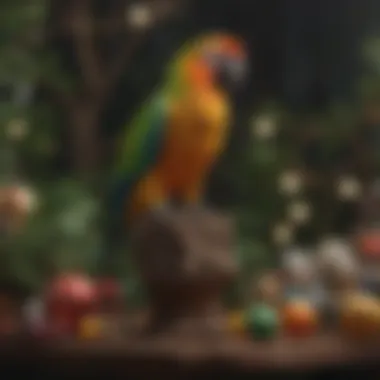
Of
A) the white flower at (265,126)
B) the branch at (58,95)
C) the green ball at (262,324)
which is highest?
the branch at (58,95)

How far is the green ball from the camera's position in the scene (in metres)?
1.20

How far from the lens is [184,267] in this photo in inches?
45.8

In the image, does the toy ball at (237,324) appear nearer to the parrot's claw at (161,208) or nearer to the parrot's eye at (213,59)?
the parrot's claw at (161,208)

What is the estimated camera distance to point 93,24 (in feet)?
5.00

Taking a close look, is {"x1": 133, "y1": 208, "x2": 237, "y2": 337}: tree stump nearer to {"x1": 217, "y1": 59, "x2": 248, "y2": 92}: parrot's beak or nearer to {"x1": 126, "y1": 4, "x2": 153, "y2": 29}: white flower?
{"x1": 217, "y1": 59, "x2": 248, "y2": 92}: parrot's beak

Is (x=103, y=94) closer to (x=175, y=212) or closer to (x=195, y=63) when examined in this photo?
(x=195, y=63)

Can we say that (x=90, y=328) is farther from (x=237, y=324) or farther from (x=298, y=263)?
(x=298, y=263)

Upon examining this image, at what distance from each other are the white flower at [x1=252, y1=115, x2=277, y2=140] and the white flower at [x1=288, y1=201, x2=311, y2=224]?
0.12 m

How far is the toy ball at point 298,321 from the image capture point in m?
1.24

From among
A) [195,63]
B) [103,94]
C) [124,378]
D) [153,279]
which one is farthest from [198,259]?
[103,94]

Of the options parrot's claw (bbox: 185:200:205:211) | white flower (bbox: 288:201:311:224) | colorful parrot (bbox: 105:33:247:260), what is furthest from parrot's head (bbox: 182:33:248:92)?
white flower (bbox: 288:201:311:224)

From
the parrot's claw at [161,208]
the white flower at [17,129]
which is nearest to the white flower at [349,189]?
the parrot's claw at [161,208]

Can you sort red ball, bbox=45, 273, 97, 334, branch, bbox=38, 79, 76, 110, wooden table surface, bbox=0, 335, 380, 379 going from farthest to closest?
branch, bbox=38, 79, 76, 110 → red ball, bbox=45, 273, 97, 334 → wooden table surface, bbox=0, 335, 380, 379

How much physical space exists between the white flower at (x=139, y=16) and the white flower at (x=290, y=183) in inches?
13.0
